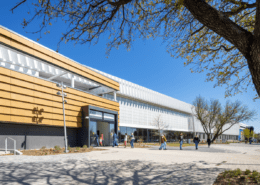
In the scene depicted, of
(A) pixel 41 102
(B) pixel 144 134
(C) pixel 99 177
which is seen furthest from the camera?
(B) pixel 144 134

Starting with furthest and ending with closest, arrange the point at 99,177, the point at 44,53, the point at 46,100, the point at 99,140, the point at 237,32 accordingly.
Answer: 1. the point at 99,140
2. the point at 44,53
3. the point at 46,100
4. the point at 99,177
5. the point at 237,32

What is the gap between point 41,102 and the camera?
16.2 meters

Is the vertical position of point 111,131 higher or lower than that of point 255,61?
lower

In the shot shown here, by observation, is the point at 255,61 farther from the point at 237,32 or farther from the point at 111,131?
the point at 111,131

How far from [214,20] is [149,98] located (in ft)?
126

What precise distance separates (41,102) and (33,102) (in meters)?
0.74

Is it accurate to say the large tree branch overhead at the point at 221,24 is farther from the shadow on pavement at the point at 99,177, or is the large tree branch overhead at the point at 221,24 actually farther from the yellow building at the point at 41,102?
the yellow building at the point at 41,102

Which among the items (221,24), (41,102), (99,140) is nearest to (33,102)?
(41,102)

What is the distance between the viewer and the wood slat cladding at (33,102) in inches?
538

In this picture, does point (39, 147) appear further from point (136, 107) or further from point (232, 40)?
point (136, 107)

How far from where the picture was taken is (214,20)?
16.0ft

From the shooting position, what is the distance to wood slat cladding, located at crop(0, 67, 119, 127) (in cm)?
1366

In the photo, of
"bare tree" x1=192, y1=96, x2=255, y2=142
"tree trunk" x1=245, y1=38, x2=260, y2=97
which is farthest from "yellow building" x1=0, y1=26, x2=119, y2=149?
"bare tree" x1=192, y1=96, x2=255, y2=142

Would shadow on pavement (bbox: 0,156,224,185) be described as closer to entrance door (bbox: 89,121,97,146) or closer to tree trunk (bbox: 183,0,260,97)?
tree trunk (bbox: 183,0,260,97)
